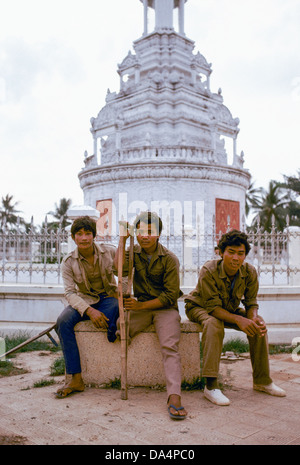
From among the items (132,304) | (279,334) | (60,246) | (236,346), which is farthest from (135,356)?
(60,246)

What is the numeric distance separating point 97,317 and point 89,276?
0.54 meters

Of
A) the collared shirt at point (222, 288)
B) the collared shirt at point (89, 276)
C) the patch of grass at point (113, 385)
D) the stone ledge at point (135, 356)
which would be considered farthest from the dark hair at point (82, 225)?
the patch of grass at point (113, 385)

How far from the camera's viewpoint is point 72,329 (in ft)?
14.2

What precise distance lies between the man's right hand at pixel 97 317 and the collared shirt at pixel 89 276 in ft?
0.71

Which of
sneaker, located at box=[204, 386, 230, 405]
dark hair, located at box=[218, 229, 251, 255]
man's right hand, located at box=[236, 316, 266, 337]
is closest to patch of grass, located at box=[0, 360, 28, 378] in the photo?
sneaker, located at box=[204, 386, 230, 405]

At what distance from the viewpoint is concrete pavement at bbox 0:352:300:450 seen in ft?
9.86

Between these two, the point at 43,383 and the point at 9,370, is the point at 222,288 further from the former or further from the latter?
the point at 9,370

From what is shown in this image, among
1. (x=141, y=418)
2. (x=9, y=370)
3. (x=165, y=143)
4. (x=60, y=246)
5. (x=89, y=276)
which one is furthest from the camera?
(x=165, y=143)

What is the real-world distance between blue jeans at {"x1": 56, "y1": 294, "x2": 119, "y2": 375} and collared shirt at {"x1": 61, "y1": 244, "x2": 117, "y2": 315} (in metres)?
0.17

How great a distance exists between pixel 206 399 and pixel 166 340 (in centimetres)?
68

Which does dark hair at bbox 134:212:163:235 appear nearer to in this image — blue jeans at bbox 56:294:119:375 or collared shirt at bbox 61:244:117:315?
collared shirt at bbox 61:244:117:315

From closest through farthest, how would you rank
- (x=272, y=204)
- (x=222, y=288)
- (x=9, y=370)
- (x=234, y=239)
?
(x=234, y=239), (x=222, y=288), (x=9, y=370), (x=272, y=204)

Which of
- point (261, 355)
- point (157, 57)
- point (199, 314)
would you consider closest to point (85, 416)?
point (199, 314)

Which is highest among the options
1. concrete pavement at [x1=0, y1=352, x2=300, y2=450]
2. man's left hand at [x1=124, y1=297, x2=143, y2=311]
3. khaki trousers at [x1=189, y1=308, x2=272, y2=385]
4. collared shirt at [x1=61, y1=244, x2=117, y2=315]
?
collared shirt at [x1=61, y1=244, x2=117, y2=315]
